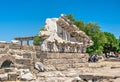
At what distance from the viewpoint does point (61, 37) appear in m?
28.4

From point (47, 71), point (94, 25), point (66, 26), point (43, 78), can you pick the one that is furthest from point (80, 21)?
point (43, 78)

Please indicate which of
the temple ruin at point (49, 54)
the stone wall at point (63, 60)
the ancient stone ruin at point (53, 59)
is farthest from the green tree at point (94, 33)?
the stone wall at point (63, 60)

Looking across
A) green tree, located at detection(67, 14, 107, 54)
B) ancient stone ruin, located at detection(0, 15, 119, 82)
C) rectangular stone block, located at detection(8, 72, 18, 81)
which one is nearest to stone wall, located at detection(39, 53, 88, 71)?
ancient stone ruin, located at detection(0, 15, 119, 82)

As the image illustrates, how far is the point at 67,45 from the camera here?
91.2 feet

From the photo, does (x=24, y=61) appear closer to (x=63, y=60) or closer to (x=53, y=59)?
(x=53, y=59)

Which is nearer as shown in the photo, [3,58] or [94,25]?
[3,58]

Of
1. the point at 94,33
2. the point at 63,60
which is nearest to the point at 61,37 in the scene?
the point at 63,60

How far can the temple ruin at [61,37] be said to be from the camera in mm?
26734

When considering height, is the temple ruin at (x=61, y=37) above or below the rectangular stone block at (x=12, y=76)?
above

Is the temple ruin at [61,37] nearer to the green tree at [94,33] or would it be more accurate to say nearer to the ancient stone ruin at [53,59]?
the ancient stone ruin at [53,59]

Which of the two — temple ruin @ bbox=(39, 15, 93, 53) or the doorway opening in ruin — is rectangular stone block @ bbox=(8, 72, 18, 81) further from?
temple ruin @ bbox=(39, 15, 93, 53)

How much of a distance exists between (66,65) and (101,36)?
3220 cm

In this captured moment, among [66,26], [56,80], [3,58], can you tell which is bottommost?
[56,80]

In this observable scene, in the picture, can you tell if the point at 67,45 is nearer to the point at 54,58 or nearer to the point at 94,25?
the point at 54,58
